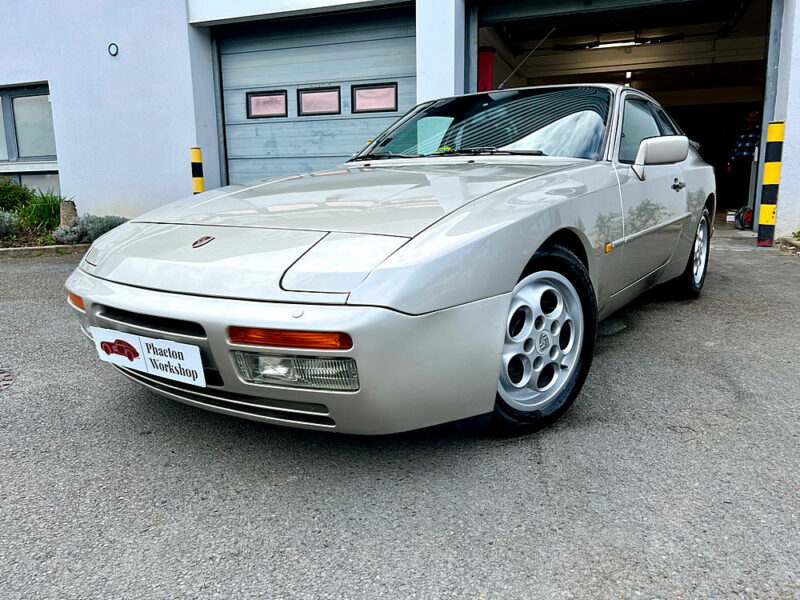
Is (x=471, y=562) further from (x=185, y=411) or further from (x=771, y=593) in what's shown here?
(x=185, y=411)

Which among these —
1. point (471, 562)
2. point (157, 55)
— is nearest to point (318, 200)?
point (471, 562)

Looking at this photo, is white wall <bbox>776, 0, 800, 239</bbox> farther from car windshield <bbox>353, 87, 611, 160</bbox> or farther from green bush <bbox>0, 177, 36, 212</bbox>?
green bush <bbox>0, 177, 36, 212</bbox>

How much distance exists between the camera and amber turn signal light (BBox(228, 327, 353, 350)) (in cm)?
154

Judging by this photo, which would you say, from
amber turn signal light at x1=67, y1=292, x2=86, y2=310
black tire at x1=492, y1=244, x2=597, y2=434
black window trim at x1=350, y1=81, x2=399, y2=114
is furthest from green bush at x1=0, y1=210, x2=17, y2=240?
black tire at x1=492, y1=244, x2=597, y2=434

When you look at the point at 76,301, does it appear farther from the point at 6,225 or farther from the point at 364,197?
the point at 6,225

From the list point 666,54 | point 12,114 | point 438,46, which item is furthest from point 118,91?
point 666,54

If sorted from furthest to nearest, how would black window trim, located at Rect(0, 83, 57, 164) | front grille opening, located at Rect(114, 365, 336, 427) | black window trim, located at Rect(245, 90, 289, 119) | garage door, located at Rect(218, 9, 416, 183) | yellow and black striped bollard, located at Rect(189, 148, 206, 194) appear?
1. black window trim, located at Rect(0, 83, 57, 164)
2. black window trim, located at Rect(245, 90, 289, 119)
3. yellow and black striped bollard, located at Rect(189, 148, 206, 194)
4. garage door, located at Rect(218, 9, 416, 183)
5. front grille opening, located at Rect(114, 365, 336, 427)

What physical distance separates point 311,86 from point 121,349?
263 inches

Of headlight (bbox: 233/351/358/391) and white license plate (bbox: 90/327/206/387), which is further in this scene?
white license plate (bbox: 90/327/206/387)

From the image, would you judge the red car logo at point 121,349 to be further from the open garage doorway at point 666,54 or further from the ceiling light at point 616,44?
the ceiling light at point 616,44

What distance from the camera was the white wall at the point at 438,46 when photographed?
6.74 m

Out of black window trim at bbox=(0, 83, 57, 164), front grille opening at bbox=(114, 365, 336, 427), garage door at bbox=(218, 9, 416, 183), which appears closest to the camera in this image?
front grille opening at bbox=(114, 365, 336, 427)

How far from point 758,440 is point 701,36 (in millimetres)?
13237

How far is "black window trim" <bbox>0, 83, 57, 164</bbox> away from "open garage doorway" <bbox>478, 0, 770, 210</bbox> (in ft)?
21.1
